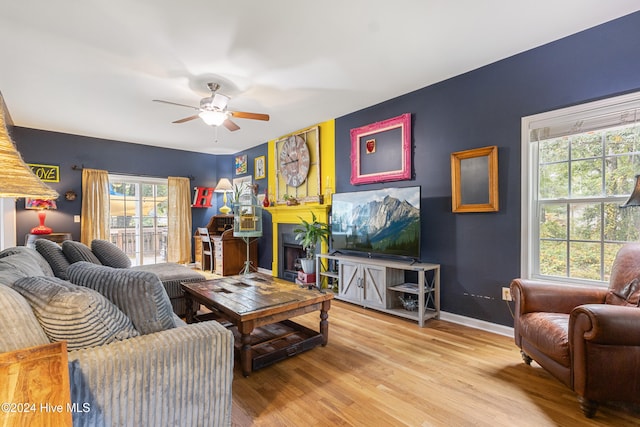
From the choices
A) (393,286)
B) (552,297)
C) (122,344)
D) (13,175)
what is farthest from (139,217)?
(552,297)

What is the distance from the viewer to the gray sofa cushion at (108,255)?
253 cm

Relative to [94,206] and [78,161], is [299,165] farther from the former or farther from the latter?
[78,161]

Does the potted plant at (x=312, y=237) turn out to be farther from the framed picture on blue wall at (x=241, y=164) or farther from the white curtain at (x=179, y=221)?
the white curtain at (x=179, y=221)

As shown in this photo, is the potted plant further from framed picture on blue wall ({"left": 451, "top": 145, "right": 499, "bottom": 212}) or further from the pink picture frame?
framed picture on blue wall ({"left": 451, "top": 145, "right": 499, "bottom": 212})

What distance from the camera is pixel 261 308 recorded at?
2139 mm

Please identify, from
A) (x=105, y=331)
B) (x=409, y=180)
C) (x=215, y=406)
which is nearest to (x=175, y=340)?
(x=105, y=331)

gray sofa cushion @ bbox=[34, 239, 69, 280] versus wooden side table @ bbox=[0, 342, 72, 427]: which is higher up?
gray sofa cushion @ bbox=[34, 239, 69, 280]

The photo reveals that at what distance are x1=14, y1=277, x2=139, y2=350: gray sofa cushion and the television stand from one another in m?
2.55

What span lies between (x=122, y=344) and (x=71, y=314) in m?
0.22

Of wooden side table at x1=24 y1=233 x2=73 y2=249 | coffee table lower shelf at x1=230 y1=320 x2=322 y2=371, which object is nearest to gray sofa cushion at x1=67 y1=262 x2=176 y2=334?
coffee table lower shelf at x1=230 y1=320 x2=322 y2=371

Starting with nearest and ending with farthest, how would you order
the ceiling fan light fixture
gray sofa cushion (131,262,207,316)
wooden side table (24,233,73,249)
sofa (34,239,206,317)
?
sofa (34,239,206,317) → gray sofa cushion (131,262,207,316) → the ceiling fan light fixture → wooden side table (24,233,73,249)

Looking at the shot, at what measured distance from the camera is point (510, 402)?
180 centimetres

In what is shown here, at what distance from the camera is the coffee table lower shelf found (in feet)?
7.31

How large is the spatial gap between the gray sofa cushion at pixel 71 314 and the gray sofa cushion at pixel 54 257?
3.09 feet
